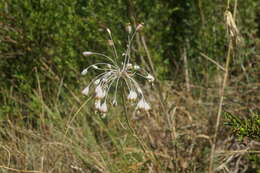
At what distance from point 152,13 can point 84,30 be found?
2.45 ft

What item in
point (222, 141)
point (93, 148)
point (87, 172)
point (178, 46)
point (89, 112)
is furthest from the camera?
point (178, 46)

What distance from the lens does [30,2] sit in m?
4.08

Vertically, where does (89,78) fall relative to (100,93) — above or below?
below

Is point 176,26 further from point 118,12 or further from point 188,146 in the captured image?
point 188,146

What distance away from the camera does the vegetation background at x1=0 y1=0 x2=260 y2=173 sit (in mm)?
3281

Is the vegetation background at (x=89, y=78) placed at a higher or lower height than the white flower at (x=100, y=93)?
lower

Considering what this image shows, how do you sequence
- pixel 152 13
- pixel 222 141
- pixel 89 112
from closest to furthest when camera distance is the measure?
1. pixel 222 141
2. pixel 89 112
3. pixel 152 13

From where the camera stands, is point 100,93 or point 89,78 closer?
point 100,93

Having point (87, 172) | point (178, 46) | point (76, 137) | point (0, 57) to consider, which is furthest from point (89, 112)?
point (178, 46)

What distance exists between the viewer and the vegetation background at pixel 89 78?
10.8 ft

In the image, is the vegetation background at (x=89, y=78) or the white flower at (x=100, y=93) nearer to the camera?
the white flower at (x=100, y=93)

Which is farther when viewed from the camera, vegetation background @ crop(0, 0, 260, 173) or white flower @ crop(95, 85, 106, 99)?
vegetation background @ crop(0, 0, 260, 173)

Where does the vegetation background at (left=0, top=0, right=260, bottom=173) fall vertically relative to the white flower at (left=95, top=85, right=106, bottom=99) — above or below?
below

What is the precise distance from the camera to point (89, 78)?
426cm
